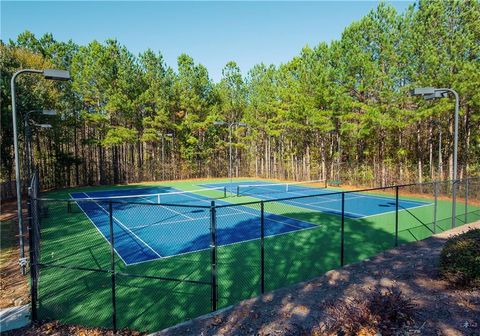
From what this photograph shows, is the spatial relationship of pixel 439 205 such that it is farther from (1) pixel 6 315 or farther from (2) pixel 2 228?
(2) pixel 2 228

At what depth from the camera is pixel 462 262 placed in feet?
18.8

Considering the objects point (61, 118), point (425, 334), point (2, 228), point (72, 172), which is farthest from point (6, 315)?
point (72, 172)

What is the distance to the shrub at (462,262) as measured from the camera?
5457 millimetres

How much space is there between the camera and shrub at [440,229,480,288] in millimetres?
5457

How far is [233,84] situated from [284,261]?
38699mm

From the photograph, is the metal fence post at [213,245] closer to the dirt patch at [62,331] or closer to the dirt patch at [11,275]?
the dirt patch at [62,331]

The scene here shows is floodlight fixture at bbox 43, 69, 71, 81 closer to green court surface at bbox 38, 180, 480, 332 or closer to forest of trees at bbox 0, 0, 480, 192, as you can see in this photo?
green court surface at bbox 38, 180, 480, 332

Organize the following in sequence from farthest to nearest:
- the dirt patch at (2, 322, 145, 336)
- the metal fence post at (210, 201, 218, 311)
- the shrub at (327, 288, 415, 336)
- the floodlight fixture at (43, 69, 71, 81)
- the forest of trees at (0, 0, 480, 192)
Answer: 1. the forest of trees at (0, 0, 480, 192)
2. the floodlight fixture at (43, 69, 71, 81)
3. the metal fence post at (210, 201, 218, 311)
4. the dirt patch at (2, 322, 145, 336)
5. the shrub at (327, 288, 415, 336)

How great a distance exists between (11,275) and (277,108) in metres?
30.5


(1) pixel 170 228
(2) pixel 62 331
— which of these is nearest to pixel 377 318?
(2) pixel 62 331

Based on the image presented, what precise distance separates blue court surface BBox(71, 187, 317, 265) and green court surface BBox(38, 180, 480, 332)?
50 cm

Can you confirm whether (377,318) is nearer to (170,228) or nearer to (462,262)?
(462,262)

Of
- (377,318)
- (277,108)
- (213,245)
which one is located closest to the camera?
(377,318)

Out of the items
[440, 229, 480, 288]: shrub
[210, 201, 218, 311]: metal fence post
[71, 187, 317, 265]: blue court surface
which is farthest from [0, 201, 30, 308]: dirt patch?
[440, 229, 480, 288]: shrub
